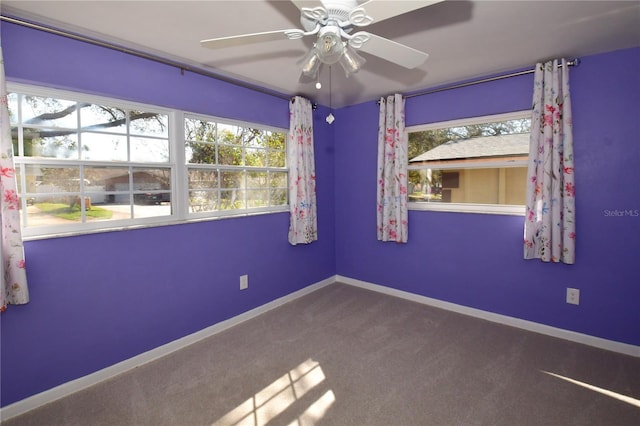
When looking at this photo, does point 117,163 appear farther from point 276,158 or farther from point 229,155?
point 276,158

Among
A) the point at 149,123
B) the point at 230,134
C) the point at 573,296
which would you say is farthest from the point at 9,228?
the point at 573,296

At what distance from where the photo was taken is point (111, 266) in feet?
6.92

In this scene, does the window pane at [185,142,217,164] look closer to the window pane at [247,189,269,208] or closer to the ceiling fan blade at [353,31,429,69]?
the window pane at [247,189,269,208]

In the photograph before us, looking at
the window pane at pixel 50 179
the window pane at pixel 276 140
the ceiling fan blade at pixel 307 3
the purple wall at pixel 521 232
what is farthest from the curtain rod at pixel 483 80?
the window pane at pixel 50 179

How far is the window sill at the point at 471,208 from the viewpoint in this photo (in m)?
2.77

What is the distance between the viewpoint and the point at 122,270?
216cm

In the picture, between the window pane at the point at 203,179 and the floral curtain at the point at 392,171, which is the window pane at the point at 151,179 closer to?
the window pane at the point at 203,179

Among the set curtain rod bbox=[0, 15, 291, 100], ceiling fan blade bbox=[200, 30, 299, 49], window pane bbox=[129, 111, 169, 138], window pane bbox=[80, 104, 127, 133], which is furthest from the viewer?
window pane bbox=[129, 111, 169, 138]

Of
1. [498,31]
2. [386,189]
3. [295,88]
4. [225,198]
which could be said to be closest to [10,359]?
[225,198]

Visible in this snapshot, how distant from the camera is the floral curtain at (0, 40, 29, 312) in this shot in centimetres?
162

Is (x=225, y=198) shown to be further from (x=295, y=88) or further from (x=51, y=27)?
(x=51, y=27)

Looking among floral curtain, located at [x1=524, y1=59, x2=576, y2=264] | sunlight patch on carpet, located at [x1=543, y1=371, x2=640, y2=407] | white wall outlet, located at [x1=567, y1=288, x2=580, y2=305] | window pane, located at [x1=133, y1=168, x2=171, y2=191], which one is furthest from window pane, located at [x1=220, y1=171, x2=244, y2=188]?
white wall outlet, located at [x1=567, y1=288, x2=580, y2=305]

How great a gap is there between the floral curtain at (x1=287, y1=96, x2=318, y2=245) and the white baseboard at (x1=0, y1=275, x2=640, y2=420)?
743 mm

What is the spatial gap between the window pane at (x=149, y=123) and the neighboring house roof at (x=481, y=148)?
2.43 metres
